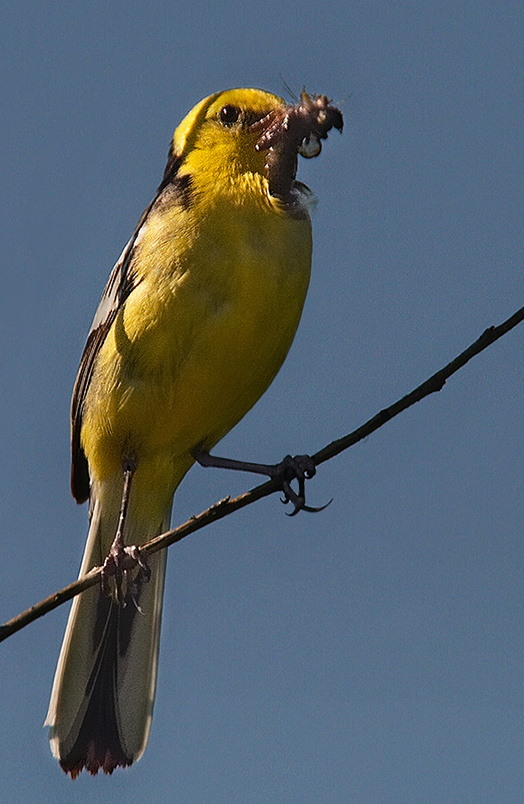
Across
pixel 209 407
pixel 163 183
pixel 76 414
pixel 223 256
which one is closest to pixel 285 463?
pixel 209 407

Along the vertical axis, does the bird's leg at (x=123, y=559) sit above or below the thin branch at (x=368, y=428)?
above

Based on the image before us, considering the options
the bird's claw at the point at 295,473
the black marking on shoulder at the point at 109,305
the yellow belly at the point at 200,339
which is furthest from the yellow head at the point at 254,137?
the bird's claw at the point at 295,473

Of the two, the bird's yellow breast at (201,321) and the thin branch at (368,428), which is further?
the bird's yellow breast at (201,321)

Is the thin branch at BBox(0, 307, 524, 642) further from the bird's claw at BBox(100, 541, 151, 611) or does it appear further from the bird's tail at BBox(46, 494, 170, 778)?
the bird's tail at BBox(46, 494, 170, 778)

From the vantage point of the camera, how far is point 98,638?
600 centimetres

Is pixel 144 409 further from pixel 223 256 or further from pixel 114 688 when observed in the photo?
pixel 114 688

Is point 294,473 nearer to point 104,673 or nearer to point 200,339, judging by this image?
point 200,339

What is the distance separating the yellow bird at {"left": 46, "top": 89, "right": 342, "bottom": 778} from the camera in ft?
17.1

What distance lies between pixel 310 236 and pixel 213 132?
31.5 inches

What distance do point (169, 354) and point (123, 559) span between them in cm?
110

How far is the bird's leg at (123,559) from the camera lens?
18.0 feet

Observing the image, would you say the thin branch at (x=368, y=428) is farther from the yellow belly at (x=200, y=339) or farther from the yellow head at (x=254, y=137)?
the yellow head at (x=254, y=137)

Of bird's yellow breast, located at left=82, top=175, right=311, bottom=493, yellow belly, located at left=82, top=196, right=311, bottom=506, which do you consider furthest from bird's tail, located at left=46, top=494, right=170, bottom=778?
bird's yellow breast, located at left=82, top=175, right=311, bottom=493

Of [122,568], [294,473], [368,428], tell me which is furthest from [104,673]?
[368,428]
